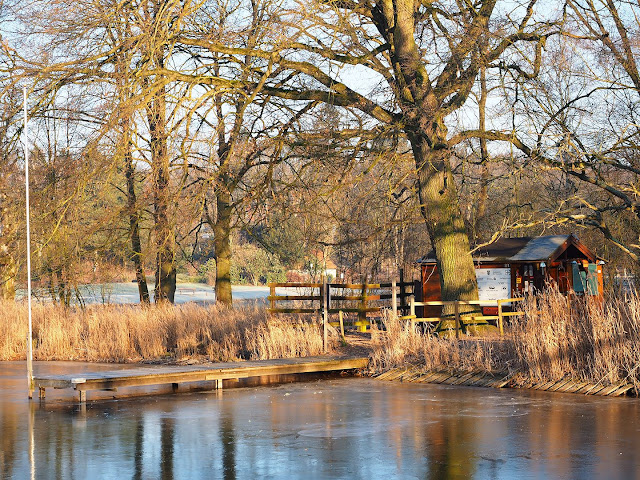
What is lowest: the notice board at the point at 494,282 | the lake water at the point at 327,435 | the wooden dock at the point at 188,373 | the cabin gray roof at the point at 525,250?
the lake water at the point at 327,435

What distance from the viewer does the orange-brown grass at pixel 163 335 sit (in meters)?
19.9

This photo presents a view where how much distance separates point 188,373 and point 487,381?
529 cm

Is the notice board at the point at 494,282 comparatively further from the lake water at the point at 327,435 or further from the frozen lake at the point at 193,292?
the frozen lake at the point at 193,292

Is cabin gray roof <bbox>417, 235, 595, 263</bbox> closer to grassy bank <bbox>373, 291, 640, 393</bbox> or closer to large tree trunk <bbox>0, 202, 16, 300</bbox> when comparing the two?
grassy bank <bbox>373, 291, 640, 393</bbox>

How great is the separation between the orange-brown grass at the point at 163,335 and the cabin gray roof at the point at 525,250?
874 cm

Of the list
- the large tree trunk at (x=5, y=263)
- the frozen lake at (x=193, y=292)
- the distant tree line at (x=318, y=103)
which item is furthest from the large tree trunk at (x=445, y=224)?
the frozen lake at (x=193, y=292)

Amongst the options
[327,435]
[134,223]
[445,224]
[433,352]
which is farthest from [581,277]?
[327,435]

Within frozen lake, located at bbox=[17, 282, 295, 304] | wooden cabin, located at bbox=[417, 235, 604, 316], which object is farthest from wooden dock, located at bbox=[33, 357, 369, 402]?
frozen lake, located at bbox=[17, 282, 295, 304]

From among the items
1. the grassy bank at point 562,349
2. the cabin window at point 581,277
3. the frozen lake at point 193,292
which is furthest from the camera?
the frozen lake at point 193,292

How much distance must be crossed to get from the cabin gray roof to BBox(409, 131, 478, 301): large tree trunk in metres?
6.26

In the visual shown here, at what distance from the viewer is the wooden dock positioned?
1461 centimetres

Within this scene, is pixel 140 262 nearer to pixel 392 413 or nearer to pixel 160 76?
pixel 160 76

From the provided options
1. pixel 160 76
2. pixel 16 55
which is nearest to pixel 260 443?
pixel 160 76

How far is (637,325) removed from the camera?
1441cm
